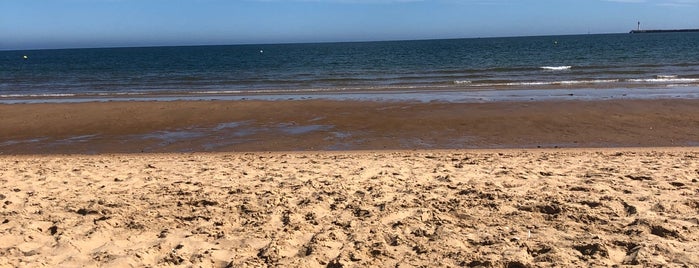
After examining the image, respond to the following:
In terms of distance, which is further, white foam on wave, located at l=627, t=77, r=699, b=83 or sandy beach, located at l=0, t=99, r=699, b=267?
white foam on wave, located at l=627, t=77, r=699, b=83

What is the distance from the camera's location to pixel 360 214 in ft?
15.6

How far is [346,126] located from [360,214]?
6.62 m

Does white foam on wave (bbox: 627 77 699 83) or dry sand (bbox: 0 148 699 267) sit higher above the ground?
white foam on wave (bbox: 627 77 699 83)

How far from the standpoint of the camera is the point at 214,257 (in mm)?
3920

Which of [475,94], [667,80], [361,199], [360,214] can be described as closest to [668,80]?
[667,80]

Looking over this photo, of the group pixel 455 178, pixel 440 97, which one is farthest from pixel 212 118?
pixel 455 178

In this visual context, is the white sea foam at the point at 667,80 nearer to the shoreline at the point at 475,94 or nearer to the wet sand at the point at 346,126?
the shoreline at the point at 475,94

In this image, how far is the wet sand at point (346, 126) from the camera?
9570 mm

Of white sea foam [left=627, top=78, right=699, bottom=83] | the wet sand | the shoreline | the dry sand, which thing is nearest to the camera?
the dry sand

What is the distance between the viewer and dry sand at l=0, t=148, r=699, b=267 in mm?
3877

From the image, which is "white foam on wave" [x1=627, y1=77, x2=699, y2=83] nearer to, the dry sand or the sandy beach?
the sandy beach

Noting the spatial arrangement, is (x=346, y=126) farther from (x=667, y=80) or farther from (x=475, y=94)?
→ (x=667, y=80)

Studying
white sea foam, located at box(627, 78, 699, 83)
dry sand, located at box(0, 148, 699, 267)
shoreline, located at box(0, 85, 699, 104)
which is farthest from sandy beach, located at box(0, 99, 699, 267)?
white sea foam, located at box(627, 78, 699, 83)

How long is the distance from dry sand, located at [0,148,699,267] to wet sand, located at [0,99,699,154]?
102 inches
